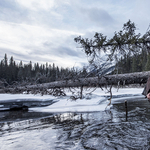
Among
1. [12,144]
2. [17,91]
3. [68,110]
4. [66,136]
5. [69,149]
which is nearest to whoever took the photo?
[69,149]

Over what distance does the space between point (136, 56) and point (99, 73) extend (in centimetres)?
315

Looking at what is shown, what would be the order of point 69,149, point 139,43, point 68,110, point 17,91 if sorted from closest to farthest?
1. point 69,149
2. point 68,110
3. point 139,43
4. point 17,91

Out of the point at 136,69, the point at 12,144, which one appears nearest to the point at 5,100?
the point at 12,144

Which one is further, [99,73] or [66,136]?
[99,73]

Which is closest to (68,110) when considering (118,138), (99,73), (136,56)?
(99,73)

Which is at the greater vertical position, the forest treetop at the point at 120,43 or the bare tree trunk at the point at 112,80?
the forest treetop at the point at 120,43

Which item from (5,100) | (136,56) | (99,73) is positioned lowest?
(5,100)

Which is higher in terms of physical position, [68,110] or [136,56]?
[136,56]

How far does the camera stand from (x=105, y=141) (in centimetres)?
288

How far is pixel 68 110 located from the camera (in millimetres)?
6961

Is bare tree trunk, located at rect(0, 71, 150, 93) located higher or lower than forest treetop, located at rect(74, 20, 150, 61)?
lower

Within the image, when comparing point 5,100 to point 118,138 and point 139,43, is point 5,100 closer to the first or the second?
point 118,138

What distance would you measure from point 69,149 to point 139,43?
7739 millimetres

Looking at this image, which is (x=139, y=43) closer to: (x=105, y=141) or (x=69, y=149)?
(x=105, y=141)
